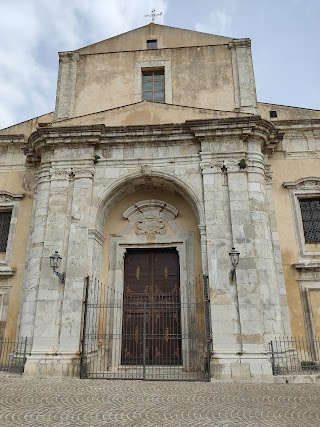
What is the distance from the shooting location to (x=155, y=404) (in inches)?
237

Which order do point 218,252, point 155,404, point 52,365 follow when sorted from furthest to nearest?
point 218,252, point 52,365, point 155,404

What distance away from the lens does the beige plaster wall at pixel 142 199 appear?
11258 mm

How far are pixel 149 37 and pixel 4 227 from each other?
922 cm

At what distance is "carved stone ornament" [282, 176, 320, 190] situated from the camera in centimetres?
1154

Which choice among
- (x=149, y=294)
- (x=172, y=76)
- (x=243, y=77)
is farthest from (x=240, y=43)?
(x=149, y=294)

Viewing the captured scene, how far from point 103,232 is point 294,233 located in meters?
5.81

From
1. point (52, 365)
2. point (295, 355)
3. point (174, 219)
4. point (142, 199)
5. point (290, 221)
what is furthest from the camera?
point (142, 199)

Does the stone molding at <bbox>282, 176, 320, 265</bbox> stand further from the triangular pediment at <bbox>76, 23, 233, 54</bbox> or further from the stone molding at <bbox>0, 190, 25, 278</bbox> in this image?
the stone molding at <bbox>0, 190, 25, 278</bbox>

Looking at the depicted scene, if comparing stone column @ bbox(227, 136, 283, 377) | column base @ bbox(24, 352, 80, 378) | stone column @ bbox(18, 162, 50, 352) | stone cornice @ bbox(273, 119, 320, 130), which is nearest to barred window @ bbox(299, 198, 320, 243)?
stone column @ bbox(227, 136, 283, 377)

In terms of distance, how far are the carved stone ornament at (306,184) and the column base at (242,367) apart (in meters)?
5.39

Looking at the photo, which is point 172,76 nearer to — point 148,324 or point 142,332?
point 148,324

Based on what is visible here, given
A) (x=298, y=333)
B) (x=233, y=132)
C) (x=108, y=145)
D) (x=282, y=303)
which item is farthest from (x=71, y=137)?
(x=298, y=333)

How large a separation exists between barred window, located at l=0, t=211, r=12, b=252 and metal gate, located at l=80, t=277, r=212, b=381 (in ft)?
12.3

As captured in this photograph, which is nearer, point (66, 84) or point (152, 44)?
point (66, 84)
